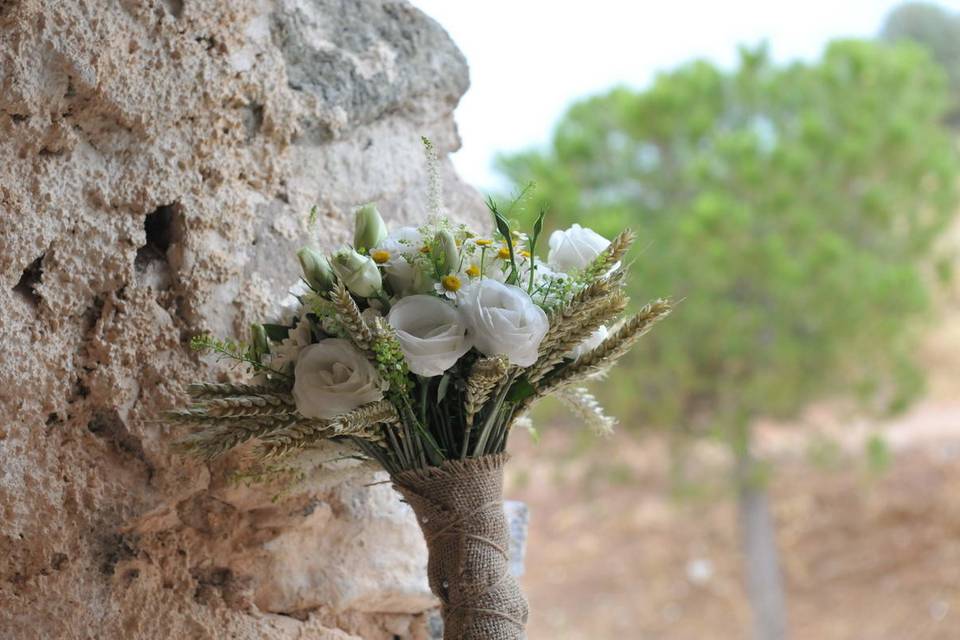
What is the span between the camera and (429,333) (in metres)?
0.91

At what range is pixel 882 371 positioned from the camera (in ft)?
15.3

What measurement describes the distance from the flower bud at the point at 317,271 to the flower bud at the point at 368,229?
7 cm

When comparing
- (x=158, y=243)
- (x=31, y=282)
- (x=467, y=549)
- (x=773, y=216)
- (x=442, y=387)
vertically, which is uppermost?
(x=773, y=216)

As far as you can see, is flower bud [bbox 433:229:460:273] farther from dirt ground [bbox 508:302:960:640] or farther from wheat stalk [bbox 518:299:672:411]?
dirt ground [bbox 508:302:960:640]

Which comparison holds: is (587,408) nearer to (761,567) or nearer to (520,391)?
(520,391)

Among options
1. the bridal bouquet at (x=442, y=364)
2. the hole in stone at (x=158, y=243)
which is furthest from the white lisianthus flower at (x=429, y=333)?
the hole in stone at (x=158, y=243)

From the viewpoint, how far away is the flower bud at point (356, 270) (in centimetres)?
92

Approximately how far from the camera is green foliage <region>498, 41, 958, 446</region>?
4.28m

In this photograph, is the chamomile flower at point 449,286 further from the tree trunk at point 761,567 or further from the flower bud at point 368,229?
the tree trunk at point 761,567

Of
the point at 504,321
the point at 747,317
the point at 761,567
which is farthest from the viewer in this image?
the point at 761,567

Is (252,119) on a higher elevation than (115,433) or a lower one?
higher

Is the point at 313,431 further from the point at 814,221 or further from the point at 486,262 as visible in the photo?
the point at 814,221

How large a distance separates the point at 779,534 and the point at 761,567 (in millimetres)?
564

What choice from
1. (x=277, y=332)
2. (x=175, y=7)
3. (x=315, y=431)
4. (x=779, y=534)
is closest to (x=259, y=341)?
(x=277, y=332)
